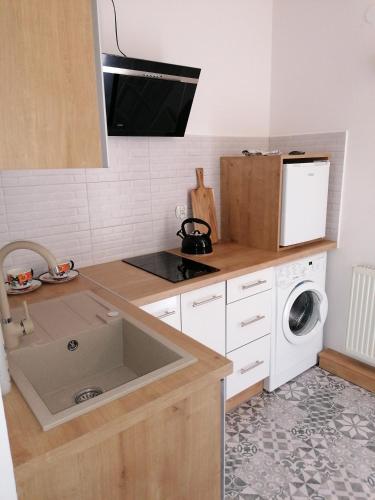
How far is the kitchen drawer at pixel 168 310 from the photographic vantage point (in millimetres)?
1646

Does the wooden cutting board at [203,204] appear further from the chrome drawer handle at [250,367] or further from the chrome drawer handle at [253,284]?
the chrome drawer handle at [250,367]

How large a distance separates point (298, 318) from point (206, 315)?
1005 mm

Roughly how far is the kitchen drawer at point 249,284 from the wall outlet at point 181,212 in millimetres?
674

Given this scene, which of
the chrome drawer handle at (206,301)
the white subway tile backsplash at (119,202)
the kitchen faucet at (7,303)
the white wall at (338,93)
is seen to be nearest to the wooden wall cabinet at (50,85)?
the kitchen faucet at (7,303)

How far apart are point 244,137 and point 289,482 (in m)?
2.18

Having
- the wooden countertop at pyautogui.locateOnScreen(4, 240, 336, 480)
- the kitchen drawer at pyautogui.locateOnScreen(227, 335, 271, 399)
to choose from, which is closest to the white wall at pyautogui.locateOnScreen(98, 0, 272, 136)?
the wooden countertop at pyautogui.locateOnScreen(4, 240, 336, 480)

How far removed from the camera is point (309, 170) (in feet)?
7.31

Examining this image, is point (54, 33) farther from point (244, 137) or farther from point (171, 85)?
point (244, 137)

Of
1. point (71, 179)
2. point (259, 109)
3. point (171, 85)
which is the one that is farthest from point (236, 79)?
point (71, 179)

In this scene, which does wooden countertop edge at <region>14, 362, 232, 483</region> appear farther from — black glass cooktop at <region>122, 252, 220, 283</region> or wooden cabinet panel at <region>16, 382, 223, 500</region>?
black glass cooktop at <region>122, 252, 220, 283</region>

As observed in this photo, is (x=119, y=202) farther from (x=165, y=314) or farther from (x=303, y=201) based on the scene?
(x=303, y=201)

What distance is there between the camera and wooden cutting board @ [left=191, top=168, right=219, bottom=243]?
2428 mm

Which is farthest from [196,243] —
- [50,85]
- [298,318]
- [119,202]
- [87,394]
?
[50,85]

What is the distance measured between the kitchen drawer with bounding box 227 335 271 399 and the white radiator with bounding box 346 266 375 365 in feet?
2.07
